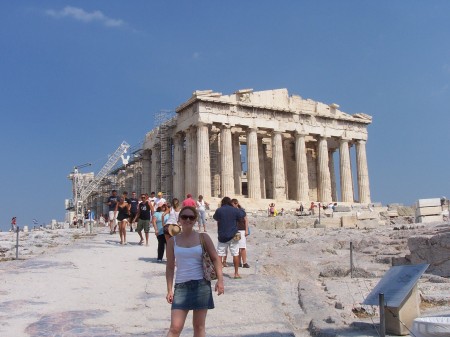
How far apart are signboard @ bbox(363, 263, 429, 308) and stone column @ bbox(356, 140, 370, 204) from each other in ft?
133

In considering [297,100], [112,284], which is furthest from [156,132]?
[112,284]

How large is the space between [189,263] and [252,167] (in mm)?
34566

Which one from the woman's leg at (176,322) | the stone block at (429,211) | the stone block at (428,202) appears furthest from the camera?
the stone block at (429,211)

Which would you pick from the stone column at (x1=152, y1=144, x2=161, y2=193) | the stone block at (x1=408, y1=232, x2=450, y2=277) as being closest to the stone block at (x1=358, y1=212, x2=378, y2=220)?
the stone block at (x1=408, y1=232, x2=450, y2=277)

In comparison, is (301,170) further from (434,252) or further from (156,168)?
(434,252)

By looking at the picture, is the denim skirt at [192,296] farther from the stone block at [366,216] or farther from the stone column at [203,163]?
the stone column at [203,163]

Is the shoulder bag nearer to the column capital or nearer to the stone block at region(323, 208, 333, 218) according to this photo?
the stone block at region(323, 208, 333, 218)

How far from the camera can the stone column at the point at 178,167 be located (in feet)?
137

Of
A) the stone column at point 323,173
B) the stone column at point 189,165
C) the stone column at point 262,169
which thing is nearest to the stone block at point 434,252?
the stone column at point 189,165

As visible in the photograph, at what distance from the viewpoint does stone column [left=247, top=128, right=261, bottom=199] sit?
3981 centimetres

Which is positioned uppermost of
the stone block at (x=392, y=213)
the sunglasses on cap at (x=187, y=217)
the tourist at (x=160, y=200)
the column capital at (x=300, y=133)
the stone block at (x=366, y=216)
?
the column capital at (x=300, y=133)

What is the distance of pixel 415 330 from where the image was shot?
5355 mm

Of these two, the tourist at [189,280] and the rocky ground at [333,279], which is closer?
the tourist at [189,280]

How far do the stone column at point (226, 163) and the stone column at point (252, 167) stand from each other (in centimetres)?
166
